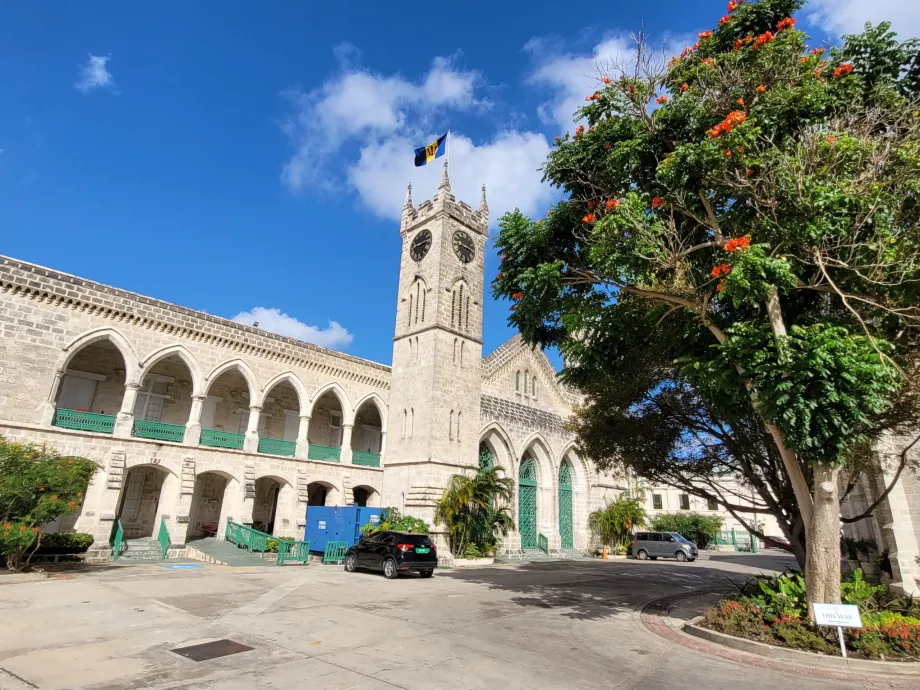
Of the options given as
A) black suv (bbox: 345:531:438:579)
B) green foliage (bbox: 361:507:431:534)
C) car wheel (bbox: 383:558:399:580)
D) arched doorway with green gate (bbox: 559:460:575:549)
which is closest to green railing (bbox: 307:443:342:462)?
green foliage (bbox: 361:507:431:534)

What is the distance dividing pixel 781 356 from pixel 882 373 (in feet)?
3.44

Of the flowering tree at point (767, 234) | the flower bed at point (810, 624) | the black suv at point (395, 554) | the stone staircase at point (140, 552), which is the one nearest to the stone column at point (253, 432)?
the stone staircase at point (140, 552)

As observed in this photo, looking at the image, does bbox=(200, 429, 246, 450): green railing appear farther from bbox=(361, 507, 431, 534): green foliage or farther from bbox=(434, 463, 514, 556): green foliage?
bbox=(434, 463, 514, 556): green foliage

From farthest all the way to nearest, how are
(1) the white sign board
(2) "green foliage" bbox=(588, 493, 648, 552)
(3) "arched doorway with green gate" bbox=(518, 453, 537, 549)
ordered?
1. (2) "green foliage" bbox=(588, 493, 648, 552)
2. (3) "arched doorway with green gate" bbox=(518, 453, 537, 549)
3. (1) the white sign board

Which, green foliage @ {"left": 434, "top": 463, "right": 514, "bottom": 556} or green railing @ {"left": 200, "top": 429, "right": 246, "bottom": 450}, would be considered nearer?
green railing @ {"left": 200, "top": 429, "right": 246, "bottom": 450}

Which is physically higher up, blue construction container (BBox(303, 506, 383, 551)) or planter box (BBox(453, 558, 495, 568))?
blue construction container (BBox(303, 506, 383, 551))

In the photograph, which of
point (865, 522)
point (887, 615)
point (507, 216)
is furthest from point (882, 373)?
point (865, 522)

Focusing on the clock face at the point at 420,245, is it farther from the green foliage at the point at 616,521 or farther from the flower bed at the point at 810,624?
the flower bed at the point at 810,624

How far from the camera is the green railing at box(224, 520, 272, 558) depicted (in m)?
17.5

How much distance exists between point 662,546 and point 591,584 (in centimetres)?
1500

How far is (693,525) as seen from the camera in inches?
1490

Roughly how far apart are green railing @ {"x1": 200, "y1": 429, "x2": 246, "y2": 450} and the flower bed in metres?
16.6

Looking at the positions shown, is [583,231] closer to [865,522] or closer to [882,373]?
[882,373]

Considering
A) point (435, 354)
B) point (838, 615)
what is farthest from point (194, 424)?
point (838, 615)
